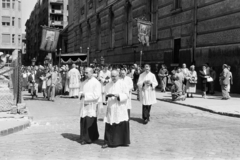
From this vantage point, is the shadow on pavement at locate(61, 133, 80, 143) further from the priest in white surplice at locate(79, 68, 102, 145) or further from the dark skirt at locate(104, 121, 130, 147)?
the dark skirt at locate(104, 121, 130, 147)

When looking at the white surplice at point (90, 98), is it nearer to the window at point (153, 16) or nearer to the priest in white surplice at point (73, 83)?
the priest in white surplice at point (73, 83)

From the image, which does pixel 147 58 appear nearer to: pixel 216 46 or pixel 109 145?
pixel 216 46

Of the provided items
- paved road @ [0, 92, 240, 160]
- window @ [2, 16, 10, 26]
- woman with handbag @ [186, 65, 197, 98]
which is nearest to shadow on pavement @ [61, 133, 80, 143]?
paved road @ [0, 92, 240, 160]

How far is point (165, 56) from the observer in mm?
24375

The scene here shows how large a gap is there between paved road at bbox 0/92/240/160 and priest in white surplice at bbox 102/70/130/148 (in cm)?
24

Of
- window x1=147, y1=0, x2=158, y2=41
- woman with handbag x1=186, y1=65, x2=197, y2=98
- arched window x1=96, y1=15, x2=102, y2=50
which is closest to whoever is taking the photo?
woman with handbag x1=186, y1=65, x2=197, y2=98

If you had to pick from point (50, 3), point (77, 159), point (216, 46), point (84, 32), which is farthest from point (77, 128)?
point (50, 3)

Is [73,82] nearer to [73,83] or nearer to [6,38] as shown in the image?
[73,83]

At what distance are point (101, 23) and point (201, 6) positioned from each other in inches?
759

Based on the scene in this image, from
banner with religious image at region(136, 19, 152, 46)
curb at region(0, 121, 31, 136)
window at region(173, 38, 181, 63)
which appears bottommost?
curb at region(0, 121, 31, 136)

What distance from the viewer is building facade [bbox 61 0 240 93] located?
18.9m

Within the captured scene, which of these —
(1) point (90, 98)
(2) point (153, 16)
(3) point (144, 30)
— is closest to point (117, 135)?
(1) point (90, 98)

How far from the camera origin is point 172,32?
23688 millimetres

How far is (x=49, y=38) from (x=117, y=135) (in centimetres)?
1779
